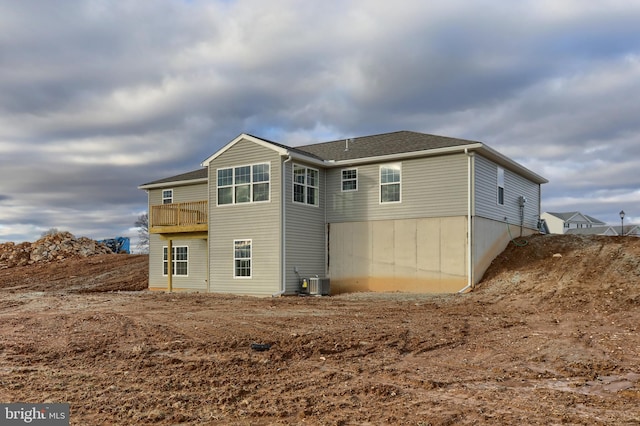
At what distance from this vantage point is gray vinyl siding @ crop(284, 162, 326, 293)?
63.2 feet

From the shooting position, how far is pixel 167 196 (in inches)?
992

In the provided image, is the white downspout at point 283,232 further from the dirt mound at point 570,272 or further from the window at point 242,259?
the dirt mound at point 570,272

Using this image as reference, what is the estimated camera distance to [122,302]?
16.8 m

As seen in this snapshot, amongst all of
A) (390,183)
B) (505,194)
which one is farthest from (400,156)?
(505,194)

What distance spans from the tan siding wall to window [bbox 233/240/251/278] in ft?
10.7

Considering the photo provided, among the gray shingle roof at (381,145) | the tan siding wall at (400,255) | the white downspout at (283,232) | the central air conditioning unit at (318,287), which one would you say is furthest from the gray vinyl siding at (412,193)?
the central air conditioning unit at (318,287)

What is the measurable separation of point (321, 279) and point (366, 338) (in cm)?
980

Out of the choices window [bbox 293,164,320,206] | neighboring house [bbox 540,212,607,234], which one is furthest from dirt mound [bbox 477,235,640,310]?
neighboring house [bbox 540,212,607,234]

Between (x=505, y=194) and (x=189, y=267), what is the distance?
45.2 feet

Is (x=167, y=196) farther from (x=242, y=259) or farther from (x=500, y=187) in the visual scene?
(x=500, y=187)

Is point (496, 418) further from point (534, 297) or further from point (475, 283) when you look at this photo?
point (475, 283)

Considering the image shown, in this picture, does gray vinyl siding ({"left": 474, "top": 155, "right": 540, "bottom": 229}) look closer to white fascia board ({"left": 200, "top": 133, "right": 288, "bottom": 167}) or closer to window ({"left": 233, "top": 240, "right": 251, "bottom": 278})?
white fascia board ({"left": 200, "top": 133, "right": 288, "bottom": 167})

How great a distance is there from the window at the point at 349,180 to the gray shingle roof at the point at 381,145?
1.81 ft

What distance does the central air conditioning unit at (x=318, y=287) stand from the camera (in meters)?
19.0
